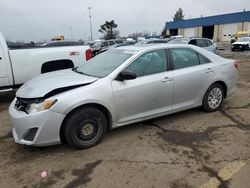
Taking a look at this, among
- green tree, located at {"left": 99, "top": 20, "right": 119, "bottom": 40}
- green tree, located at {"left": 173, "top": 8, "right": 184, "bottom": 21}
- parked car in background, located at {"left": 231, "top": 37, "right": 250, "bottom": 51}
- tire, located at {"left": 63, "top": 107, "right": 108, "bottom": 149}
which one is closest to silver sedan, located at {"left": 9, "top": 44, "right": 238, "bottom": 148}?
tire, located at {"left": 63, "top": 107, "right": 108, "bottom": 149}

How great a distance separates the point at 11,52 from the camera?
6.31 metres

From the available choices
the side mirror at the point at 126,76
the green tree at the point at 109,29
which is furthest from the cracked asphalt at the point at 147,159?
the green tree at the point at 109,29

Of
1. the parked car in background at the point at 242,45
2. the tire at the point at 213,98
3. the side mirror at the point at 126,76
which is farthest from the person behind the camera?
the parked car in background at the point at 242,45

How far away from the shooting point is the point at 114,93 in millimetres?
3969

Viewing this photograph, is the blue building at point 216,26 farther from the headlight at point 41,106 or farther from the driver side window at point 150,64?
the headlight at point 41,106

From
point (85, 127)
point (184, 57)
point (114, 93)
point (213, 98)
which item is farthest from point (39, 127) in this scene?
point (213, 98)

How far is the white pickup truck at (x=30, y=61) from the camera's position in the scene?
6.31m

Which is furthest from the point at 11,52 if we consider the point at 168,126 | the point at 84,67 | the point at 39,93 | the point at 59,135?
the point at 168,126

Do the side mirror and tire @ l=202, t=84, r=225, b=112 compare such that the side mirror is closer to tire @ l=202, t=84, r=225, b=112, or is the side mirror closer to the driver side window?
the driver side window

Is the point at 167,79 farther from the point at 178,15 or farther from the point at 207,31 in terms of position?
the point at 178,15

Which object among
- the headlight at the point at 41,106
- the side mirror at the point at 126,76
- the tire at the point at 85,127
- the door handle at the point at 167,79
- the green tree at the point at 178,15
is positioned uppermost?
the green tree at the point at 178,15

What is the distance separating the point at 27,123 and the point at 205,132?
303 centimetres

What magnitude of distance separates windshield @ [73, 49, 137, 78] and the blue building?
58804 millimetres

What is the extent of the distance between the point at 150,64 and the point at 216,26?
6480cm
